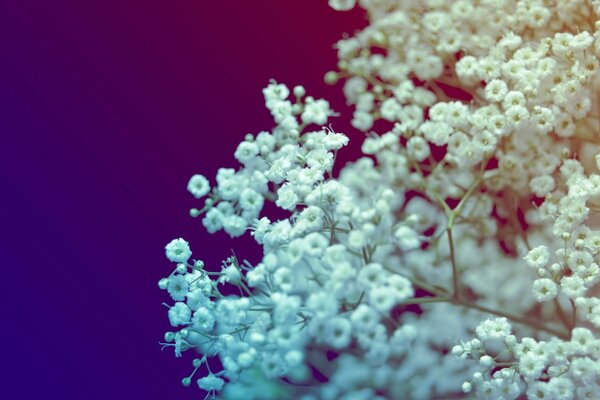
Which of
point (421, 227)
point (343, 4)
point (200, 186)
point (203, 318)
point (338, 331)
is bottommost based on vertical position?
point (338, 331)

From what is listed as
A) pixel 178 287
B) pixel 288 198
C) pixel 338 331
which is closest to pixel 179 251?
pixel 178 287

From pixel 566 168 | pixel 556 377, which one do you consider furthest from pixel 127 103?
pixel 556 377

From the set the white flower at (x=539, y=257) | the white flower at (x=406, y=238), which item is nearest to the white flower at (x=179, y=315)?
the white flower at (x=406, y=238)

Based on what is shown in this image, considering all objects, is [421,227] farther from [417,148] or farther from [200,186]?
[200,186]

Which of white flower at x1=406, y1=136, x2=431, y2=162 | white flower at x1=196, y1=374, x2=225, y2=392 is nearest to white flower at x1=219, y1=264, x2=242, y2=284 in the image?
white flower at x1=196, y1=374, x2=225, y2=392

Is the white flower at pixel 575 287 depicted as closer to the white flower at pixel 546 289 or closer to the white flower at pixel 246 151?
the white flower at pixel 546 289

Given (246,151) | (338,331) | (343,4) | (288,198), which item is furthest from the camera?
(343,4)

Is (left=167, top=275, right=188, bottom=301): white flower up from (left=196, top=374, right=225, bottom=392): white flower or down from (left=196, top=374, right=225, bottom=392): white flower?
up

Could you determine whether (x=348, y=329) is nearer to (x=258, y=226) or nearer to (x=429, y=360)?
(x=258, y=226)

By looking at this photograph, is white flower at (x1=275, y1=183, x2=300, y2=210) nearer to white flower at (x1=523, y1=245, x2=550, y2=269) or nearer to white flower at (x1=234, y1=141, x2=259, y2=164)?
white flower at (x1=234, y1=141, x2=259, y2=164)

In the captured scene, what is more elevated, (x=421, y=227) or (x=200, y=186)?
(x=421, y=227)
